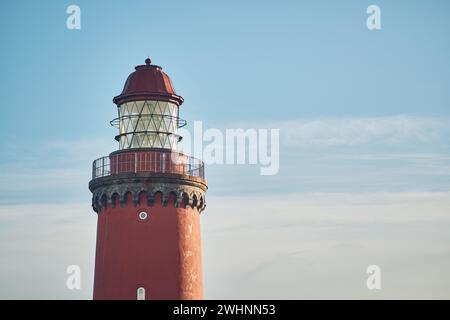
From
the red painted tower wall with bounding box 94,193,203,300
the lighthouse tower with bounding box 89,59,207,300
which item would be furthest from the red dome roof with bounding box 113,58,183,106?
the red painted tower wall with bounding box 94,193,203,300

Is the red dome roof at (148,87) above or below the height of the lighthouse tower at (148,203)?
above

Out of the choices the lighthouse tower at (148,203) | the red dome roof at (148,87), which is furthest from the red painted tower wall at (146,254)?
the red dome roof at (148,87)

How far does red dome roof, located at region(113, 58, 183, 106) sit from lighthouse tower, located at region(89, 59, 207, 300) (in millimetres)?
41

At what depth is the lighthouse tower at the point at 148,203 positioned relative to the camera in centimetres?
4359

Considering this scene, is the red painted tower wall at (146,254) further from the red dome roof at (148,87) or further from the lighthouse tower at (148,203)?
the red dome roof at (148,87)

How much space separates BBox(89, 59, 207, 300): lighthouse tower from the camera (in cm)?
4359

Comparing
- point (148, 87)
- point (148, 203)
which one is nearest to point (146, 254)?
point (148, 203)

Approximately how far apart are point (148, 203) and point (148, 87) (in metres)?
4.92

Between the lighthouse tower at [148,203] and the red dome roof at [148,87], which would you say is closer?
the lighthouse tower at [148,203]

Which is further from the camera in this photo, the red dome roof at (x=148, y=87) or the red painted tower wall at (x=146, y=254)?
the red dome roof at (x=148, y=87)

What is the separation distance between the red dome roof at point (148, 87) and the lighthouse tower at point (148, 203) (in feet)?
0.14

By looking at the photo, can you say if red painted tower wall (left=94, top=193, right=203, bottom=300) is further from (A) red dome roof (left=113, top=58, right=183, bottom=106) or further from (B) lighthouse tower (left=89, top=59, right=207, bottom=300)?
(A) red dome roof (left=113, top=58, right=183, bottom=106)
